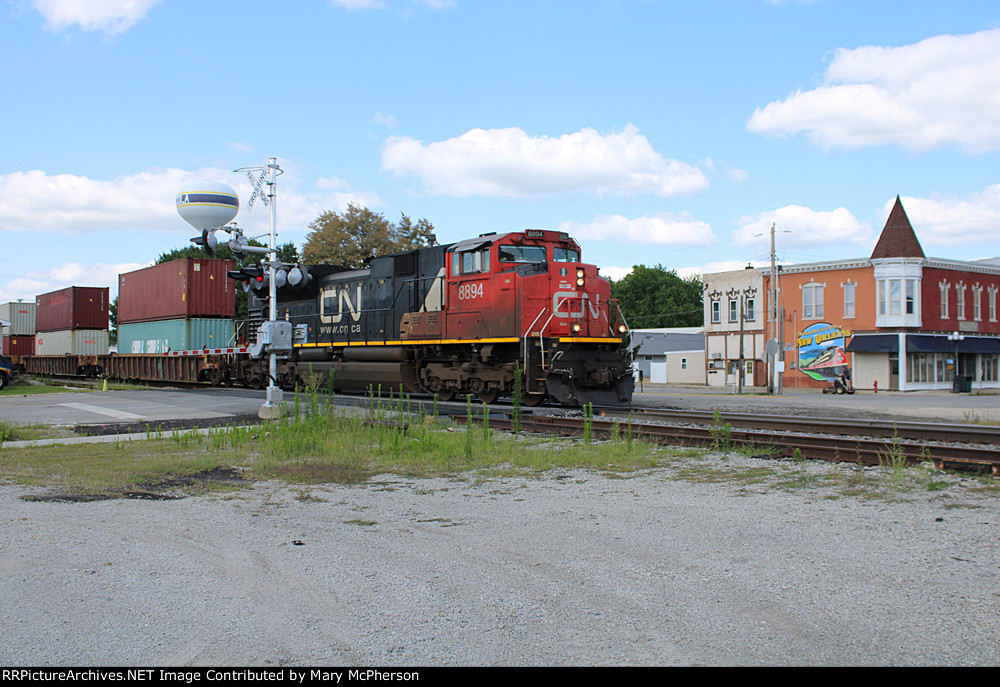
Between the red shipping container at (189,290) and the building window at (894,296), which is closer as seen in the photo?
the red shipping container at (189,290)

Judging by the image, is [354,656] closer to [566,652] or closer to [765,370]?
[566,652]

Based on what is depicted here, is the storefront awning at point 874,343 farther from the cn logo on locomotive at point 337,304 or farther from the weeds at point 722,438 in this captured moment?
the weeds at point 722,438

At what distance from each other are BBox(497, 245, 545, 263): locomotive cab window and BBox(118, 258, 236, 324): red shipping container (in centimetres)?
1478

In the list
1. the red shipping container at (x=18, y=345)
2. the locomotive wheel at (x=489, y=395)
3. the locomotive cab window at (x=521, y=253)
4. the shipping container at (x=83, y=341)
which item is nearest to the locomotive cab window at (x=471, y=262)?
the locomotive cab window at (x=521, y=253)

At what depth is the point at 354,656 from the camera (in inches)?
137

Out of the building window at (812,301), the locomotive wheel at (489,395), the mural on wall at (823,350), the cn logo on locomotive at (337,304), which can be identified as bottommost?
the locomotive wheel at (489,395)

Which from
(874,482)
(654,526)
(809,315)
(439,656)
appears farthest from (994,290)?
(439,656)

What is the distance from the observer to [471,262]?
1644 cm

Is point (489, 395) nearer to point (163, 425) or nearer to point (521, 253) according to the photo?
point (521, 253)

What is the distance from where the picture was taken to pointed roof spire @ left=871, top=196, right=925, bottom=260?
45656 millimetres

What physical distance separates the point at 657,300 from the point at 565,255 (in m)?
72.7

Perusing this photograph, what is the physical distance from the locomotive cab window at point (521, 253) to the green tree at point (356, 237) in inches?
1223

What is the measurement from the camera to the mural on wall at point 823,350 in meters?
38.0

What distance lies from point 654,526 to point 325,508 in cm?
304
